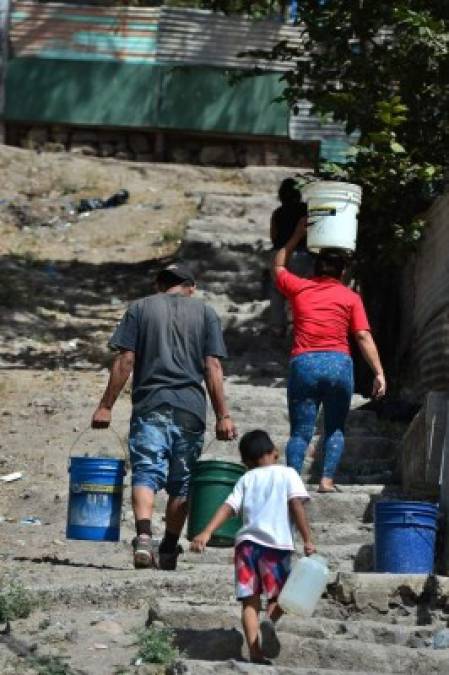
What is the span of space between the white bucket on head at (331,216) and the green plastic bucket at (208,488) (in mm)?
2286

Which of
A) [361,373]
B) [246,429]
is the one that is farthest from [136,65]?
[246,429]

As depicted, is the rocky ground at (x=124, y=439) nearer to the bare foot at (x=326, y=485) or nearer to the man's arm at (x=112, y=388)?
the bare foot at (x=326, y=485)

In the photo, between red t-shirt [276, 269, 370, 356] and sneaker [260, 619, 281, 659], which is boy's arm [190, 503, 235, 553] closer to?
sneaker [260, 619, 281, 659]

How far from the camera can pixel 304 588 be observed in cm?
755

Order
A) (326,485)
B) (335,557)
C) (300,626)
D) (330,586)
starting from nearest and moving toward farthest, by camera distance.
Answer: (300,626) → (330,586) → (335,557) → (326,485)

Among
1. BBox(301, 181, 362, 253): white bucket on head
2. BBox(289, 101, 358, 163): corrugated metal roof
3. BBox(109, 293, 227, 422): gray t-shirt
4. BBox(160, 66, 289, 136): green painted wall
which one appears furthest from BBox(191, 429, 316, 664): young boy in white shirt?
BBox(160, 66, 289, 136): green painted wall

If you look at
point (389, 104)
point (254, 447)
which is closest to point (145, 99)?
point (389, 104)

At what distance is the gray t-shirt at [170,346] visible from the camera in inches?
Answer: 367

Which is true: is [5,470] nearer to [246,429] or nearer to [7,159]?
[246,429]

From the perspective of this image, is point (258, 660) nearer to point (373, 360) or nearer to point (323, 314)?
point (373, 360)

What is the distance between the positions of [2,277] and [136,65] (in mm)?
7923

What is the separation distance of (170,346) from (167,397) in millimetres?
290

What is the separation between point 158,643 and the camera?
764 cm

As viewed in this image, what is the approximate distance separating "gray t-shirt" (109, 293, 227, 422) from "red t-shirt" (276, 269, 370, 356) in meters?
0.82
